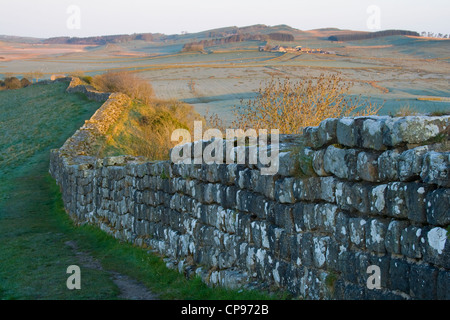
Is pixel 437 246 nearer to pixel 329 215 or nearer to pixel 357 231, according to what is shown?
pixel 357 231

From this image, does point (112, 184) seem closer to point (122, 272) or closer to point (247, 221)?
point (122, 272)

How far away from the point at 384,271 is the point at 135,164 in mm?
7867

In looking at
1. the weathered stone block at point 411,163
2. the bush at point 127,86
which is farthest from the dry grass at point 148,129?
the weathered stone block at point 411,163

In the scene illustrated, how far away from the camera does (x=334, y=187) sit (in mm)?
6105

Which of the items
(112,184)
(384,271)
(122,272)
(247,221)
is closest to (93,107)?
(112,184)

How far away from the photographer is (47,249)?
43.0ft

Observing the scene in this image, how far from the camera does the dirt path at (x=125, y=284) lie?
28.6 feet

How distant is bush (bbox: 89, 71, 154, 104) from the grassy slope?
12035mm

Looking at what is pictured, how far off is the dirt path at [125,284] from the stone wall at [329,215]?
0.81 metres

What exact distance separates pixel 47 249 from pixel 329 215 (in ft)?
29.1

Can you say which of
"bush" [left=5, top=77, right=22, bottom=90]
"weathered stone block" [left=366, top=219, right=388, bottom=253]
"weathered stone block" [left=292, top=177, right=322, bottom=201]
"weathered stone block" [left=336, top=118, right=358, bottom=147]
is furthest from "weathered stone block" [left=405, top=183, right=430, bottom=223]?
"bush" [left=5, top=77, right=22, bottom=90]

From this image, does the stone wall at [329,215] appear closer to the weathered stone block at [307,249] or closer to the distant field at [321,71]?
the weathered stone block at [307,249]

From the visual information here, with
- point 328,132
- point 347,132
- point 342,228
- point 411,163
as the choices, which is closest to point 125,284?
point 342,228
